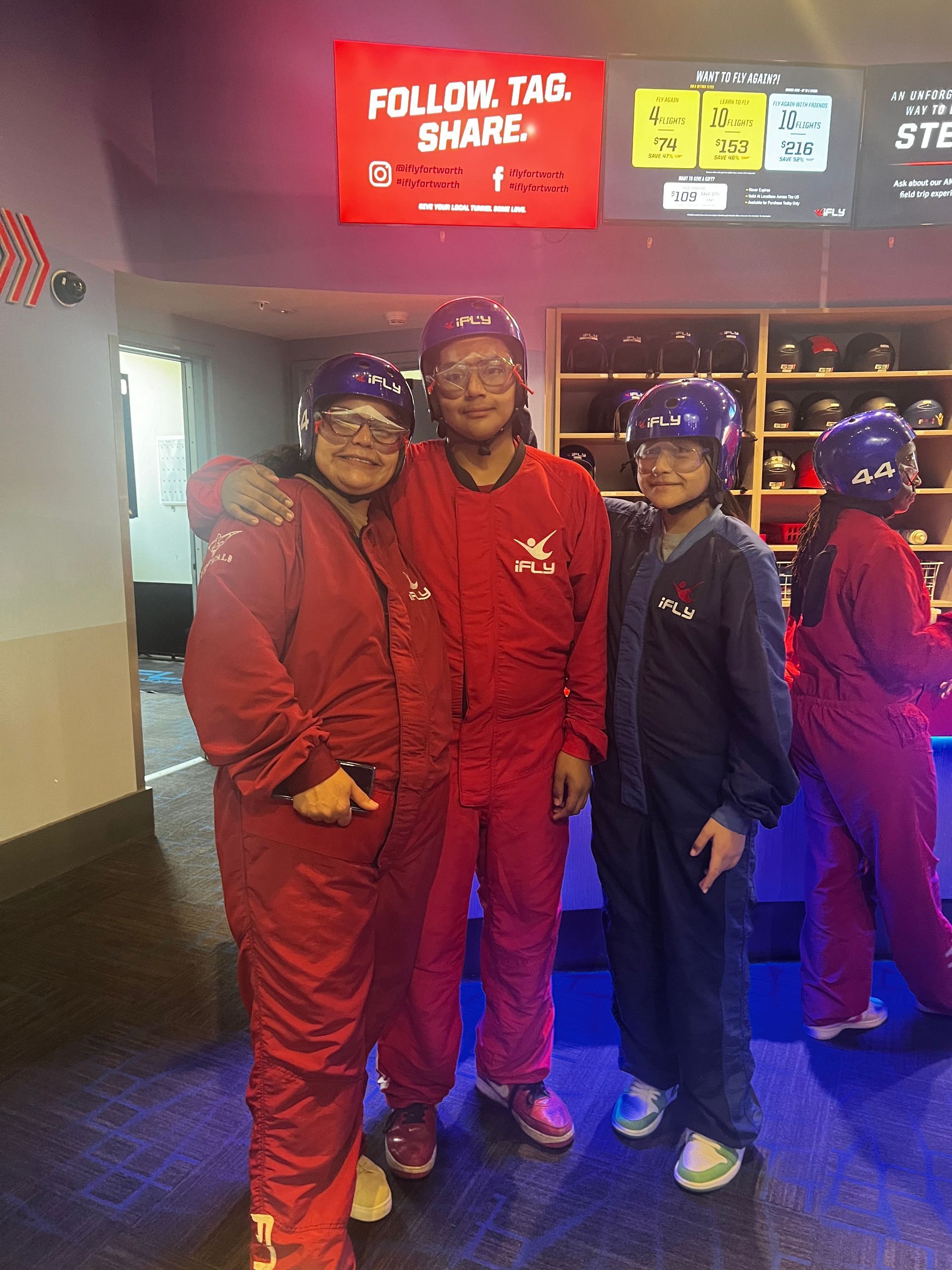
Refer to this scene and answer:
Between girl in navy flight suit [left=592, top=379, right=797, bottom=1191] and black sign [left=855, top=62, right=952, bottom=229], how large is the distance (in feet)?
10.7

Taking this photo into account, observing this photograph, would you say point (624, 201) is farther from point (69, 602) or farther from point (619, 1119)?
point (619, 1119)

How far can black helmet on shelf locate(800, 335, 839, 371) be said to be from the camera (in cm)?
421

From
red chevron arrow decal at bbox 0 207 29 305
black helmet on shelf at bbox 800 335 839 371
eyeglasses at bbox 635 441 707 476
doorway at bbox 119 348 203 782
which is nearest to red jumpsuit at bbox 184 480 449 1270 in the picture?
eyeglasses at bbox 635 441 707 476

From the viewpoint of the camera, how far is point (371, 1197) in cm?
147

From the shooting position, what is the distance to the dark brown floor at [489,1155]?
4.62 feet

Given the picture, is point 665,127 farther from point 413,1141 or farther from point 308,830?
point 413,1141

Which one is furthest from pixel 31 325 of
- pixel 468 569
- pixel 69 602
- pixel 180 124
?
pixel 468 569

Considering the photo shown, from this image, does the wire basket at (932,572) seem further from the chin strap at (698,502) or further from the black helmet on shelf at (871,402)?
the chin strap at (698,502)

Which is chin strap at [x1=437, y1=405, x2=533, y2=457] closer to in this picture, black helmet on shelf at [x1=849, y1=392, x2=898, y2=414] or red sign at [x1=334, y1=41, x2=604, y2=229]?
red sign at [x1=334, y1=41, x2=604, y2=229]

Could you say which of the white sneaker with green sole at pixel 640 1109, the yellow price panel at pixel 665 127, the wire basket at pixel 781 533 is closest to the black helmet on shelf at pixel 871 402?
the wire basket at pixel 781 533

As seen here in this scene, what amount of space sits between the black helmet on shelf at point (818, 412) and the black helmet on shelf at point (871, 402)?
12 cm

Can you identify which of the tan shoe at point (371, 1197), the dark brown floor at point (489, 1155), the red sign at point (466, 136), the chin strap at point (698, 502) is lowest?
the dark brown floor at point (489, 1155)

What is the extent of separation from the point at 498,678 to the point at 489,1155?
1.06 m

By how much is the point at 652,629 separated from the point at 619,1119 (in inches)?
44.0
